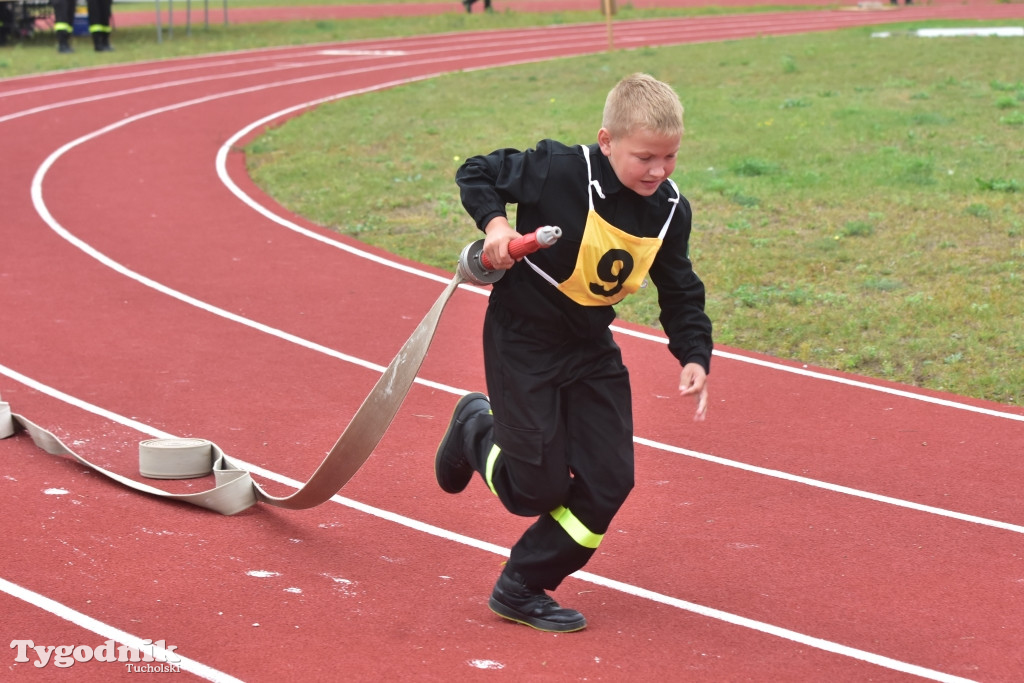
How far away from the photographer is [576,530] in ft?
13.5

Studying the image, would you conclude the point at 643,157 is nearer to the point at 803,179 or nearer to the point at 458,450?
the point at 458,450

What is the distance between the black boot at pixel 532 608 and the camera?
421 centimetres

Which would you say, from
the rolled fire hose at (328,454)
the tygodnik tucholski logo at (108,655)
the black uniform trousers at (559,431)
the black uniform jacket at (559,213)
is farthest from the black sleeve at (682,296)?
the tygodnik tucholski logo at (108,655)

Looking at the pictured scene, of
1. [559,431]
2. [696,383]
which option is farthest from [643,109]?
[559,431]

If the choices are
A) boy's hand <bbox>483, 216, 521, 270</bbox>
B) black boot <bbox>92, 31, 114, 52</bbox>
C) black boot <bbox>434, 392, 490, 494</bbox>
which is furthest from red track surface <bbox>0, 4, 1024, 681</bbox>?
black boot <bbox>92, 31, 114, 52</bbox>

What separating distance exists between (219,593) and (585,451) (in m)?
1.38

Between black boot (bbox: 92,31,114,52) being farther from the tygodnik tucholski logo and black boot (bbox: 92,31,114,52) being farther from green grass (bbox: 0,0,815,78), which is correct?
the tygodnik tucholski logo

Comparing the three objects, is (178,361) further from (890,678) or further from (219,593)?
(890,678)

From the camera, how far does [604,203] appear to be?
13.0 ft

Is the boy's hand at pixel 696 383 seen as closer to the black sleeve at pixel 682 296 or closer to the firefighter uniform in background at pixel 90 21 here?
the black sleeve at pixel 682 296

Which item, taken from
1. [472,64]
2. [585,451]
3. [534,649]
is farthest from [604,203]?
[472,64]

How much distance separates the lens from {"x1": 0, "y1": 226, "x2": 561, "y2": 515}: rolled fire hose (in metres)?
4.00

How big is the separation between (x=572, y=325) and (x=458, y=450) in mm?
907

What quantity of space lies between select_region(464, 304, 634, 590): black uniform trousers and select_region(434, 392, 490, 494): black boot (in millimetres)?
549
